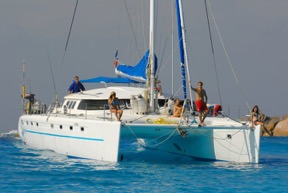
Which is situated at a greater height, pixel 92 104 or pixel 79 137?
pixel 92 104

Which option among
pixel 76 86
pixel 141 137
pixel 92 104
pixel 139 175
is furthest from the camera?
pixel 76 86

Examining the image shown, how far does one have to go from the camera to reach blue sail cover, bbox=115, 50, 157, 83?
20.5 m

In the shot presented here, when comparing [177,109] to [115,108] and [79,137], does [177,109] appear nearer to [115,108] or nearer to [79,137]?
[115,108]

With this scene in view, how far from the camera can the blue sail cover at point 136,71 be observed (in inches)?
807

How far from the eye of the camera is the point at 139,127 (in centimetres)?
1705

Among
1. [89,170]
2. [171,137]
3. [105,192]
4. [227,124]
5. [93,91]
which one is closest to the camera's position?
[105,192]

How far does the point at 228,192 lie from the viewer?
13688 mm

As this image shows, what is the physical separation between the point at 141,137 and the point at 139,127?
157 cm

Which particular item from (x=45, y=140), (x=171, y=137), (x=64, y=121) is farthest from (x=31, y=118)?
(x=171, y=137)

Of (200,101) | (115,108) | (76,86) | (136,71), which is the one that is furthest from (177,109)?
(76,86)

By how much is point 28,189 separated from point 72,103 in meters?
7.05

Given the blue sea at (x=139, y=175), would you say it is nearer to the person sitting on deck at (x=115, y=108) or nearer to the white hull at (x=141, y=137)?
the white hull at (x=141, y=137)

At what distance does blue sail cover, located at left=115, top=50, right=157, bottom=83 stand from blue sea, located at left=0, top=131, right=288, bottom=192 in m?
2.60

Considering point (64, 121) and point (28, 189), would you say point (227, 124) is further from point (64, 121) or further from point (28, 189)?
point (28, 189)
